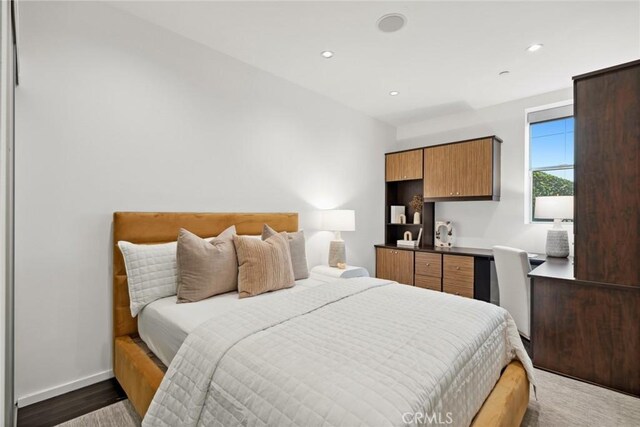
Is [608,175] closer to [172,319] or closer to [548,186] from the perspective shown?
[548,186]

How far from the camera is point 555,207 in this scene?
11.0 feet

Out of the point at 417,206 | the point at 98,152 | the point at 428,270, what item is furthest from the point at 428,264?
the point at 98,152

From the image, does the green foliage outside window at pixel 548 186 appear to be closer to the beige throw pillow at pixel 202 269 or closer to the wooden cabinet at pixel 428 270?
the wooden cabinet at pixel 428 270

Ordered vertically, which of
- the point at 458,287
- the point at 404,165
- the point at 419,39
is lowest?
the point at 458,287

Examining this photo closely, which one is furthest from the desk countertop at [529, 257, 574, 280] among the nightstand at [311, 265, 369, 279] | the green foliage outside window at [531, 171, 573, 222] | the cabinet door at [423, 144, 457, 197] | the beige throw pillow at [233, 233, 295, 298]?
the beige throw pillow at [233, 233, 295, 298]

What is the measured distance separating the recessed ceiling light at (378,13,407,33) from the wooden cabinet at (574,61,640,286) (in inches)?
54.5

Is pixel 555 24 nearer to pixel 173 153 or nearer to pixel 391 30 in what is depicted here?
pixel 391 30

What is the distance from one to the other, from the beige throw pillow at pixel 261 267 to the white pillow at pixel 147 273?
47 centimetres

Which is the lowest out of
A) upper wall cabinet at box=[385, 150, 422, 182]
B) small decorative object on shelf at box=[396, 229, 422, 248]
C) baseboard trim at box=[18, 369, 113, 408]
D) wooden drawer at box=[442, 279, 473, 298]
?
baseboard trim at box=[18, 369, 113, 408]

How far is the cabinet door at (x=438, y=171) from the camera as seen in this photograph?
4168 mm

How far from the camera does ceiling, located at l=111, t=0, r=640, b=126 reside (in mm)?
2248

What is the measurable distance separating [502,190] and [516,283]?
1676 mm

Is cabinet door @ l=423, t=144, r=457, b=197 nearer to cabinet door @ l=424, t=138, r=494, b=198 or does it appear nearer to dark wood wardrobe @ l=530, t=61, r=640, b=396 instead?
cabinet door @ l=424, t=138, r=494, b=198

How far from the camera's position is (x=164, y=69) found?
2.50m
